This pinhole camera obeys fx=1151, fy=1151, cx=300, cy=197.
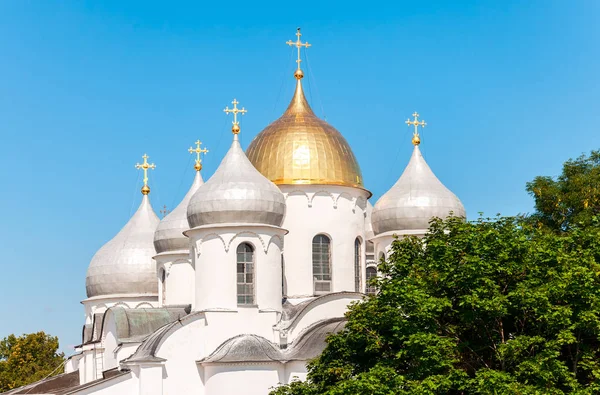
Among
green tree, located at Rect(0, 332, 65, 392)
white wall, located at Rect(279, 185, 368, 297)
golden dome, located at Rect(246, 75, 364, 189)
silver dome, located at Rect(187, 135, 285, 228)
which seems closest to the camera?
silver dome, located at Rect(187, 135, 285, 228)

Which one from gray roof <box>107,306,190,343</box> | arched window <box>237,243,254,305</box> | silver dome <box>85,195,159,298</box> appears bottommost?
gray roof <box>107,306,190,343</box>

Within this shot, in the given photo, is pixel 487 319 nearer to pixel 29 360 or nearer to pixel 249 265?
pixel 249 265

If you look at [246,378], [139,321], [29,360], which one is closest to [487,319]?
[246,378]

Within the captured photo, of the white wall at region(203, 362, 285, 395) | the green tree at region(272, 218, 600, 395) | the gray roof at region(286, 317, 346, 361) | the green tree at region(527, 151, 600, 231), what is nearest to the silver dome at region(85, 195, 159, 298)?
the gray roof at region(286, 317, 346, 361)

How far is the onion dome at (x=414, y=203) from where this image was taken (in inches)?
1388

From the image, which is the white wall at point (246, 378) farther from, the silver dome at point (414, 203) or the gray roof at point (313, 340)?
the silver dome at point (414, 203)

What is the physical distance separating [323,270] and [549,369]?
14.5 m

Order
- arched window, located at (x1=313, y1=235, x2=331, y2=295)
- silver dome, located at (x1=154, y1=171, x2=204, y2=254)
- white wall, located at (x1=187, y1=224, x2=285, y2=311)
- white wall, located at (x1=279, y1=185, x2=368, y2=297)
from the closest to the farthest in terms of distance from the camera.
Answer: white wall, located at (x1=187, y1=224, x2=285, y2=311) < white wall, located at (x1=279, y1=185, x2=368, y2=297) < arched window, located at (x1=313, y1=235, x2=331, y2=295) < silver dome, located at (x1=154, y1=171, x2=204, y2=254)

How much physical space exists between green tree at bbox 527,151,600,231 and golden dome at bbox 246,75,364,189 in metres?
5.77

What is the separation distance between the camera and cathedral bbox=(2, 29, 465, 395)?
1224 inches

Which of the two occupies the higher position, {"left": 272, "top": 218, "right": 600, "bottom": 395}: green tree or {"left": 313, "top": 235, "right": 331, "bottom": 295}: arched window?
{"left": 313, "top": 235, "right": 331, "bottom": 295}: arched window

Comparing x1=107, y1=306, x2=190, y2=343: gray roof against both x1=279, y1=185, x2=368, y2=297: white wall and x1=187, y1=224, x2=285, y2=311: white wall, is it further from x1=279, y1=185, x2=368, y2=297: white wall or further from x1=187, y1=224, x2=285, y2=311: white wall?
x1=279, y1=185, x2=368, y2=297: white wall

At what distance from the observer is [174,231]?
125 feet

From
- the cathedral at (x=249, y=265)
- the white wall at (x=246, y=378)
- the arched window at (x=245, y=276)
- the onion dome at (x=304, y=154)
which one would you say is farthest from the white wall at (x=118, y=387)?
the onion dome at (x=304, y=154)
